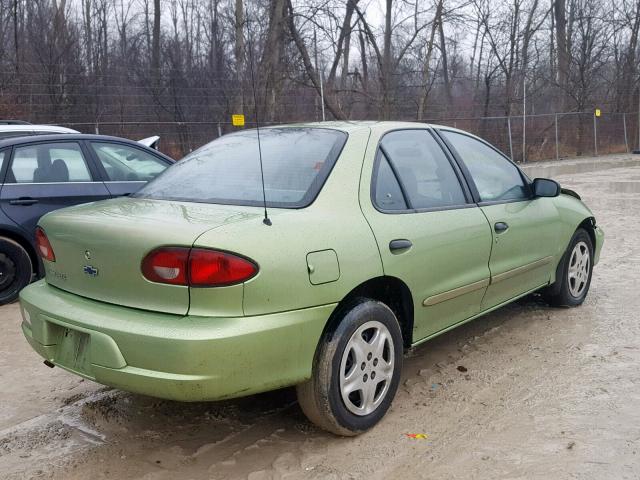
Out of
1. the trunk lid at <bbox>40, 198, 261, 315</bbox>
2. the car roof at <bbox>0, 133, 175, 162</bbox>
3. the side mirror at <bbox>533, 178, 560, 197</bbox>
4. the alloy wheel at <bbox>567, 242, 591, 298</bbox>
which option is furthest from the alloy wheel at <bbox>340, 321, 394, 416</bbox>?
the car roof at <bbox>0, 133, 175, 162</bbox>

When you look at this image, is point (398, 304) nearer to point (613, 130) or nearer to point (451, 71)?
point (613, 130)

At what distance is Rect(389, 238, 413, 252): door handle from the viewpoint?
3260mm

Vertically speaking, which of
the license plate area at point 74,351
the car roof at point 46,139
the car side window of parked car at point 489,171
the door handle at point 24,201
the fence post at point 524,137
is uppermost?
the fence post at point 524,137

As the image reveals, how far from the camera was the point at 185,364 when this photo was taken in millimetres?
2570

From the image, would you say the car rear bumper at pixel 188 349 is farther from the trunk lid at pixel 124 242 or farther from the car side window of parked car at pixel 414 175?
the car side window of parked car at pixel 414 175

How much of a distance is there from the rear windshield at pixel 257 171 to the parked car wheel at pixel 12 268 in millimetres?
2541

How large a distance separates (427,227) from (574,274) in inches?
88.7

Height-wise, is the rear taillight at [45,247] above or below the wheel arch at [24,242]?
above

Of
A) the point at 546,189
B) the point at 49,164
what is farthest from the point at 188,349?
the point at 49,164

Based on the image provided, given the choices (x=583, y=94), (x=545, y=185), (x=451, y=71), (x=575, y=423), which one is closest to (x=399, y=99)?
(x=583, y=94)

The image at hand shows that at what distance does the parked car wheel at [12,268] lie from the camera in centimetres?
568

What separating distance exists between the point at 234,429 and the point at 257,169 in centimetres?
137

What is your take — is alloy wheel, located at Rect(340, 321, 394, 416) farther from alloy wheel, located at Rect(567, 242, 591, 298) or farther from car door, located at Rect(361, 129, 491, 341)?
alloy wheel, located at Rect(567, 242, 591, 298)

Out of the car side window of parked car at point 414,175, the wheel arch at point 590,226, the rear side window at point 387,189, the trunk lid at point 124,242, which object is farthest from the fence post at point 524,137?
the trunk lid at point 124,242
